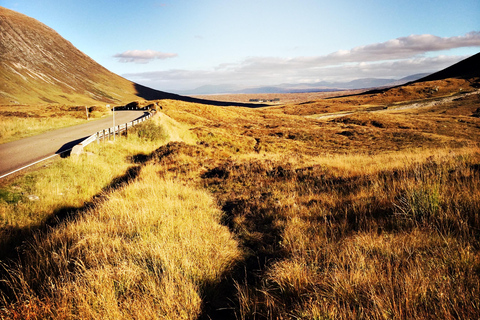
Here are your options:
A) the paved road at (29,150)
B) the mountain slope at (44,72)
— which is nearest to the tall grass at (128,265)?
the paved road at (29,150)

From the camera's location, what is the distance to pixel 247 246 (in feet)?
15.5

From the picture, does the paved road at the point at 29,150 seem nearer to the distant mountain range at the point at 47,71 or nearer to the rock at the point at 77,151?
the rock at the point at 77,151

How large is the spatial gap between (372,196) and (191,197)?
15.2 feet

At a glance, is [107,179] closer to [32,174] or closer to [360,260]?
[32,174]

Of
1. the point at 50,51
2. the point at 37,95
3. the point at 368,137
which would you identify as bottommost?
the point at 368,137

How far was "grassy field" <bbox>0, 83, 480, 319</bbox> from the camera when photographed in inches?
101

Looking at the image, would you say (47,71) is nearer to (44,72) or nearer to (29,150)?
(44,72)

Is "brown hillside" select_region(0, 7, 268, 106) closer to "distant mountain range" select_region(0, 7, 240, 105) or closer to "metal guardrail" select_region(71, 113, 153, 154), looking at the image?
"distant mountain range" select_region(0, 7, 240, 105)

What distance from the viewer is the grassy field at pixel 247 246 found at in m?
2.56

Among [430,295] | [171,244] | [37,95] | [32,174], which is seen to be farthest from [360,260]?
[37,95]

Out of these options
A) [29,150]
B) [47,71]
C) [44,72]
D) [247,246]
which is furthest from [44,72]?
[247,246]

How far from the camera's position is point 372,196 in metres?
5.82

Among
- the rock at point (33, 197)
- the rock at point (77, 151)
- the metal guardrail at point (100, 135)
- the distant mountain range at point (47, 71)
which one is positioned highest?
the distant mountain range at point (47, 71)

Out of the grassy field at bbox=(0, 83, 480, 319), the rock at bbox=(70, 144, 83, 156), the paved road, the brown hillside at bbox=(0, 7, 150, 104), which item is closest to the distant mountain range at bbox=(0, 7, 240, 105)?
the brown hillside at bbox=(0, 7, 150, 104)
